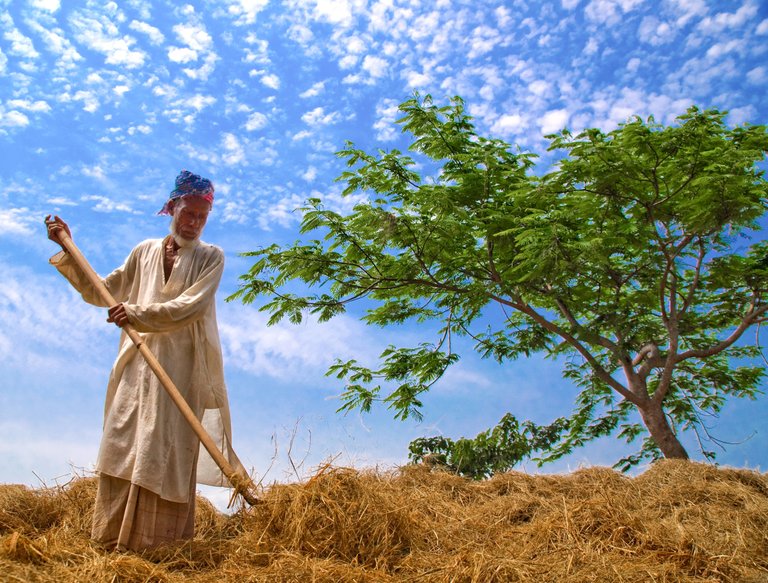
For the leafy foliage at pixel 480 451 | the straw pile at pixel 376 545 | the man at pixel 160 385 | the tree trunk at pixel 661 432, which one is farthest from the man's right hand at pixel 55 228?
the tree trunk at pixel 661 432

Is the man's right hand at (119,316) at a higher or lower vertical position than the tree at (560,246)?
lower

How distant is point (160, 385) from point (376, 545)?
1.61 m

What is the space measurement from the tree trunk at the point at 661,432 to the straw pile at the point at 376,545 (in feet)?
14.9

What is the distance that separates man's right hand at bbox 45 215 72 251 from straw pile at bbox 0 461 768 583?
6.48 feet

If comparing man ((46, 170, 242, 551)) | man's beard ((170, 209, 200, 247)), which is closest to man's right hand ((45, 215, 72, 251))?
man ((46, 170, 242, 551))

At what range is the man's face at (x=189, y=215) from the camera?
4363mm

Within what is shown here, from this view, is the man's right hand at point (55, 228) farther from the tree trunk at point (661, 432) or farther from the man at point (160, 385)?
the tree trunk at point (661, 432)

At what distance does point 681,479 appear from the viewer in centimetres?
651

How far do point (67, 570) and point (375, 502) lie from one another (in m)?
1.61

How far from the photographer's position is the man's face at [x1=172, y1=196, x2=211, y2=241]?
4.36 m

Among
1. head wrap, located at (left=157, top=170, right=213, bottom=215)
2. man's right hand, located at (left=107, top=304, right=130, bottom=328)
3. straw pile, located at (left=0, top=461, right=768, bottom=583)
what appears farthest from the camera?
head wrap, located at (left=157, top=170, right=213, bottom=215)

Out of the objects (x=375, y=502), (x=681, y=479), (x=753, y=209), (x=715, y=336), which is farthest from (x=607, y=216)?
(x=375, y=502)

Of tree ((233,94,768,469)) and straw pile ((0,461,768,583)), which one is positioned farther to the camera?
tree ((233,94,768,469))

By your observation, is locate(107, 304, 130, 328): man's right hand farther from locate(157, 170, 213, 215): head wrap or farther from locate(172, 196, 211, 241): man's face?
locate(157, 170, 213, 215): head wrap
